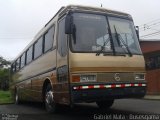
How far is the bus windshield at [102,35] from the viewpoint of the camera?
1069 cm

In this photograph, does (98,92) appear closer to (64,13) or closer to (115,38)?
(115,38)

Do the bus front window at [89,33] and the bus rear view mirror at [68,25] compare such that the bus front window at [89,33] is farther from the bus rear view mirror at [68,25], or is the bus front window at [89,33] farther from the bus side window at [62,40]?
the bus side window at [62,40]

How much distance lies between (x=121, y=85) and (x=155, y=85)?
751 inches

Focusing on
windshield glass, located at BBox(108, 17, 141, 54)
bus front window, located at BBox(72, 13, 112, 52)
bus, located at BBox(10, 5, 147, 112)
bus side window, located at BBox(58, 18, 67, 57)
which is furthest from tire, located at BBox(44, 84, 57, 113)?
windshield glass, located at BBox(108, 17, 141, 54)

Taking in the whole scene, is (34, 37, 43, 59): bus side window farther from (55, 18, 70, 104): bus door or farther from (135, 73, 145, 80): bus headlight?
(135, 73, 145, 80): bus headlight

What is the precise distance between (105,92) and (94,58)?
989mm

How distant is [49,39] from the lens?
13.2 m

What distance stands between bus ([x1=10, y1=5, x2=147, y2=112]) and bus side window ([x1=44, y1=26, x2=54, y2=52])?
0.43m

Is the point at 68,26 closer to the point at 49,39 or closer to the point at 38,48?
the point at 49,39

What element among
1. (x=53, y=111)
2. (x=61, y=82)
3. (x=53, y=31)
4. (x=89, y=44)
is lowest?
(x=53, y=111)

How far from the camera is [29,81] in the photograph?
55.1 feet

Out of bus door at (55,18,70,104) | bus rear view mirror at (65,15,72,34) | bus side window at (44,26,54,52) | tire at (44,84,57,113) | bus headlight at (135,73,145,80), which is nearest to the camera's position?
bus rear view mirror at (65,15,72,34)

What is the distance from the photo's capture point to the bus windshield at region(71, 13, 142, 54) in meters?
10.7

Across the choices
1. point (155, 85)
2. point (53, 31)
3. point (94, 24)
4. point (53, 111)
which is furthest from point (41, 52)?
point (155, 85)
